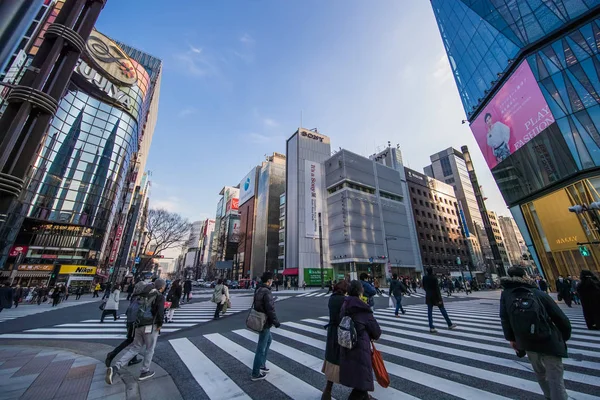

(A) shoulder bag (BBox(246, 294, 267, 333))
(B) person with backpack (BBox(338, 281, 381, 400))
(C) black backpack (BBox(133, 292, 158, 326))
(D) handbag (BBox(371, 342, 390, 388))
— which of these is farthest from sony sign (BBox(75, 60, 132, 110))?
(D) handbag (BBox(371, 342, 390, 388))

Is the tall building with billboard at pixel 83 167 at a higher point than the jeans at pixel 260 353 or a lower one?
higher

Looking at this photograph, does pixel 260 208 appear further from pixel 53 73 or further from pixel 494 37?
pixel 53 73

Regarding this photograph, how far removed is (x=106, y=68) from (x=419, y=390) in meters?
50.7

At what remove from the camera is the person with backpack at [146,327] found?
4246 millimetres

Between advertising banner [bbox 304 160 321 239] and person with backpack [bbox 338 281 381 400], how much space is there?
138 ft

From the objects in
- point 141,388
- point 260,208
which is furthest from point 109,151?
point 141,388

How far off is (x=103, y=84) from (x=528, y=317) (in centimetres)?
5041

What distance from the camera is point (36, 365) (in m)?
4.77

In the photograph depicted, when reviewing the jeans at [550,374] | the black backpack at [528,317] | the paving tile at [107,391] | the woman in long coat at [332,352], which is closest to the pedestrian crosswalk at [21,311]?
the paving tile at [107,391]

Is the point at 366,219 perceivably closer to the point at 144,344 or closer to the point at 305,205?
the point at 305,205

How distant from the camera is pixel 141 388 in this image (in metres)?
3.82

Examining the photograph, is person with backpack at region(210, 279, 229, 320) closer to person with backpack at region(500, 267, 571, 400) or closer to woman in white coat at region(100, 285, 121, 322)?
woman in white coat at region(100, 285, 121, 322)

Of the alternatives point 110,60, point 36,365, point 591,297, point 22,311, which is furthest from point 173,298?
point 110,60

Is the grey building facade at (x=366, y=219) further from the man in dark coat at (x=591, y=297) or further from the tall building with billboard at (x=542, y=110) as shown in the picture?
the man in dark coat at (x=591, y=297)
